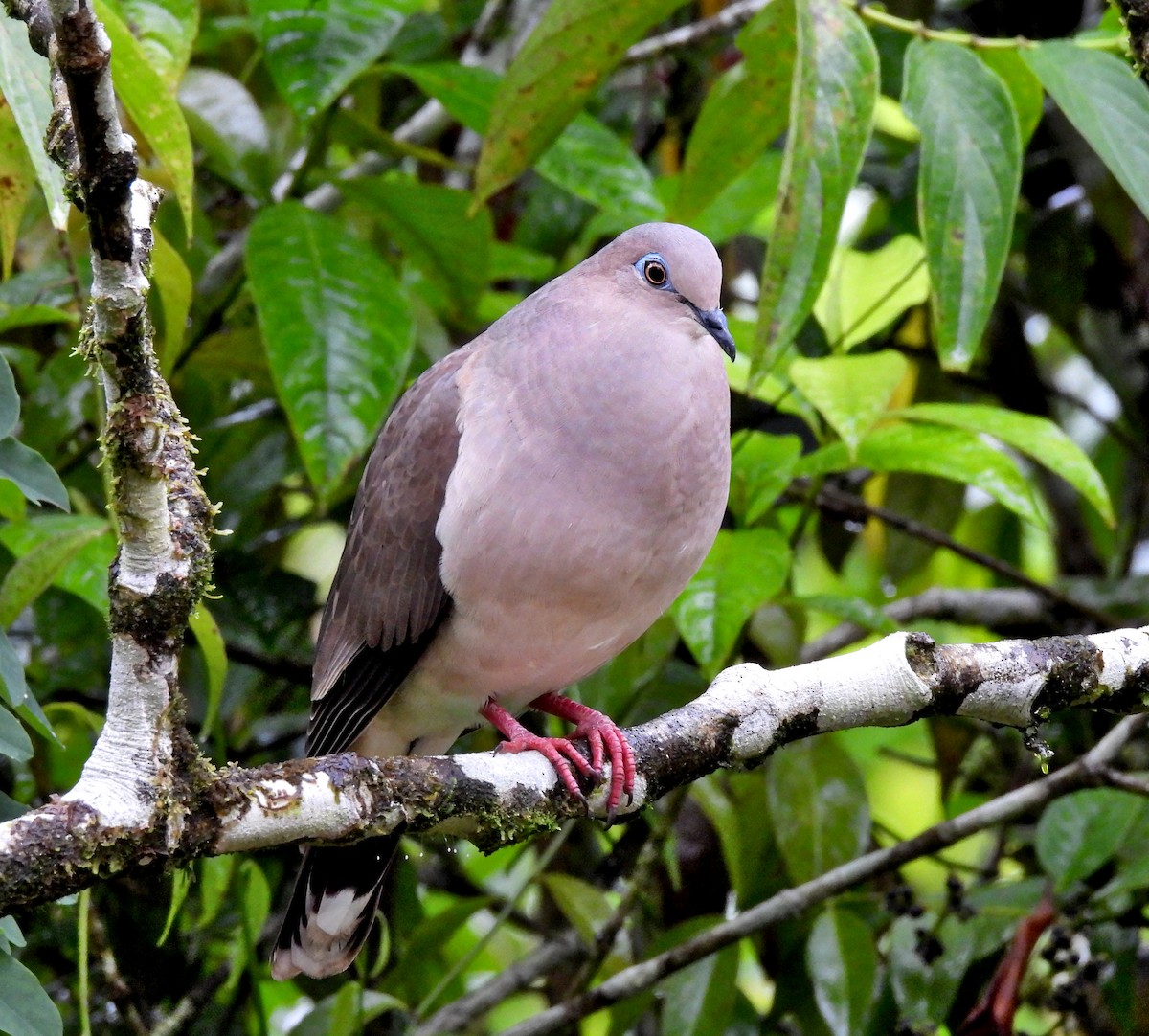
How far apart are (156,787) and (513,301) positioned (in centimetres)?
240

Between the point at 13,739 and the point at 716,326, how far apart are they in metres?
1.36

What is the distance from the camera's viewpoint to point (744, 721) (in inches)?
76.7

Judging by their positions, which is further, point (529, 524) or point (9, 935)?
point (529, 524)

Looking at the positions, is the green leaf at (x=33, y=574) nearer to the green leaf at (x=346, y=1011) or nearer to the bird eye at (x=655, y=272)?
the green leaf at (x=346, y=1011)

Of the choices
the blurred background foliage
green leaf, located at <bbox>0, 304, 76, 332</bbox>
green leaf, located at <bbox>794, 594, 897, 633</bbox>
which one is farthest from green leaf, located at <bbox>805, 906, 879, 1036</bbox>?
green leaf, located at <bbox>0, 304, 76, 332</bbox>

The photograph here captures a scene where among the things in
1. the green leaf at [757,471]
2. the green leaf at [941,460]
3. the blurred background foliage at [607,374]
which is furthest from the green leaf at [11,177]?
the green leaf at [941,460]

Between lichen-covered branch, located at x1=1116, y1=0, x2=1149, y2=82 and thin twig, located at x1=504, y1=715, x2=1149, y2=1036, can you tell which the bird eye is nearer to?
lichen-covered branch, located at x1=1116, y1=0, x2=1149, y2=82

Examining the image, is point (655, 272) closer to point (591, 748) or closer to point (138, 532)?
point (591, 748)

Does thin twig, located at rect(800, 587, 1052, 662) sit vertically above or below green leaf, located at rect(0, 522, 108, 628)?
below

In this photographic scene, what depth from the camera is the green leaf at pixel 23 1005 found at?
5.13 feet

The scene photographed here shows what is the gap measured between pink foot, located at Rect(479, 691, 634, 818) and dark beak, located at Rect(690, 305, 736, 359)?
66 centimetres

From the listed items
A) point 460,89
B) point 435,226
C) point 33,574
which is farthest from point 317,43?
point 33,574

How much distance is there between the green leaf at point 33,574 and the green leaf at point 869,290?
1.66 meters

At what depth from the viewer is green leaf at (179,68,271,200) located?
3018mm
